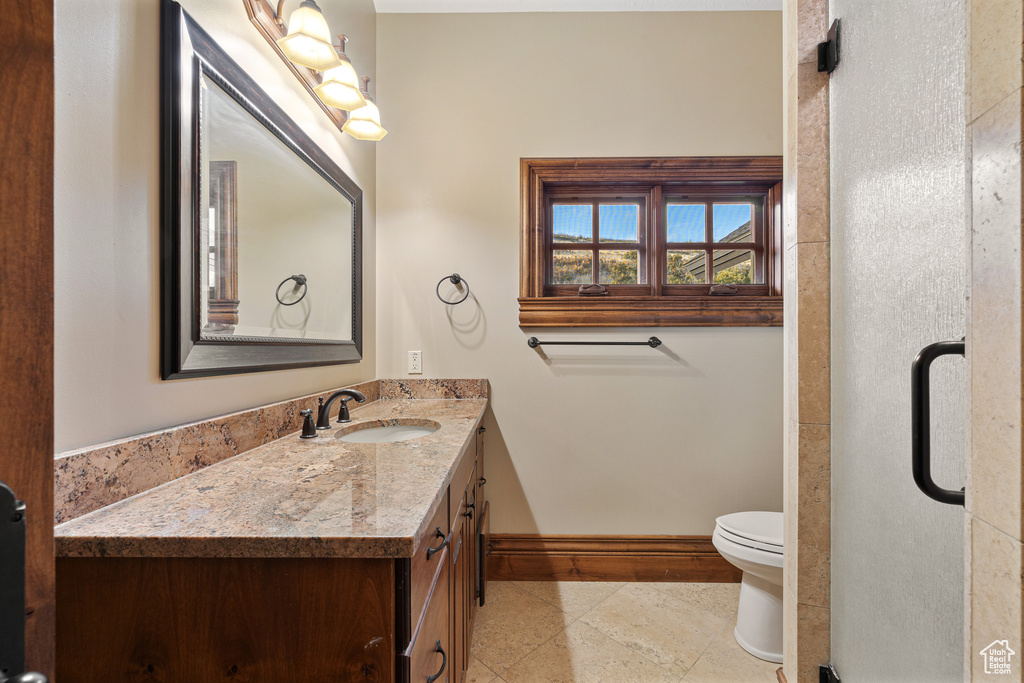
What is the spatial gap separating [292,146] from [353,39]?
834 millimetres

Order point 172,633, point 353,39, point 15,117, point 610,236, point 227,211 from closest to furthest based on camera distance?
point 15,117 < point 172,633 < point 227,211 < point 353,39 < point 610,236

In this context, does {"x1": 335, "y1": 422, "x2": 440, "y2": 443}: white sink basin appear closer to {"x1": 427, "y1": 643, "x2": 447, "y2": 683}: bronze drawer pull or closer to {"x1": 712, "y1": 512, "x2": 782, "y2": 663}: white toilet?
{"x1": 427, "y1": 643, "x2": 447, "y2": 683}: bronze drawer pull

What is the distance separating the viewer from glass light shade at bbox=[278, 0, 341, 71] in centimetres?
117

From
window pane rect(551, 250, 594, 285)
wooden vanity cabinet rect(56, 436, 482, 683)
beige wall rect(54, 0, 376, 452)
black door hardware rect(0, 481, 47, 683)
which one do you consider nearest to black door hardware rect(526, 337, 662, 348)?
window pane rect(551, 250, 594, 285)

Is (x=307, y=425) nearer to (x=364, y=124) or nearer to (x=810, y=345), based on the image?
(x=364, y=124)

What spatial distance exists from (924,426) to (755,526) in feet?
4.37

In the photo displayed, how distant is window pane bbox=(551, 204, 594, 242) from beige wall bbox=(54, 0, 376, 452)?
1.57 meters

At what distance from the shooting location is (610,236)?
2.24m

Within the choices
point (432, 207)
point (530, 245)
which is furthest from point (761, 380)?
point (432, 207)

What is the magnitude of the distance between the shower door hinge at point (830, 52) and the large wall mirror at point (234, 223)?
1.44m

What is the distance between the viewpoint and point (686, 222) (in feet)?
7.30

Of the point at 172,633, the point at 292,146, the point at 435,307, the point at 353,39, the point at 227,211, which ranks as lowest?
the point at 172,633

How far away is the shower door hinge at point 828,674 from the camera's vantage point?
1.05 metres

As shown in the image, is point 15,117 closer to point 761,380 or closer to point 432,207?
point 432,207
